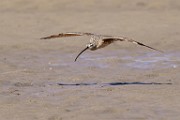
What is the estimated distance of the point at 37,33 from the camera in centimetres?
1644

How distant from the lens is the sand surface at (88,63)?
869cm

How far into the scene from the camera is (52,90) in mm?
10117

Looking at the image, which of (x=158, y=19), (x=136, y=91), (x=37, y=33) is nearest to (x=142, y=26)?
(x=158, y=19)

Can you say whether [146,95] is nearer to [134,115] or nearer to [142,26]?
[134,115]

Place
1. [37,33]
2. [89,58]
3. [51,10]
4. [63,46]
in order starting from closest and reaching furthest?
[89,58] → [63,46] → [37,33] → [51,10]

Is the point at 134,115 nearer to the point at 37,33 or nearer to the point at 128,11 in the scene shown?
the point at 37,33

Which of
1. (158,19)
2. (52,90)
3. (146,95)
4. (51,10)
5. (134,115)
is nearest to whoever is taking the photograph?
(134,115)

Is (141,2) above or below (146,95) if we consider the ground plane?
above

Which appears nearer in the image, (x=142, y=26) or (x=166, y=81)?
(x=166, y=81)

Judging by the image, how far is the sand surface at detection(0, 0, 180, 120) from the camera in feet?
28.5

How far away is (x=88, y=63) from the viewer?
12.8m

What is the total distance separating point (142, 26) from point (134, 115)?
29.0 ft

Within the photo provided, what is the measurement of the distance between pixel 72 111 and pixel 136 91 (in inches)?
60.2

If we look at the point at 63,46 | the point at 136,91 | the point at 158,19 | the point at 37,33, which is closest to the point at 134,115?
the point at 136,91
